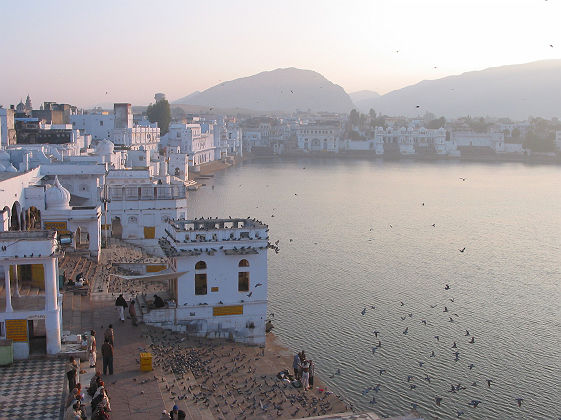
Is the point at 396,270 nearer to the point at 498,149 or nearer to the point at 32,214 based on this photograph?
the point at 32,214

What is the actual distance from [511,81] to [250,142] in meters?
89.4

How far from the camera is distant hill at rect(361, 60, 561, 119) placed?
107438 millimetres

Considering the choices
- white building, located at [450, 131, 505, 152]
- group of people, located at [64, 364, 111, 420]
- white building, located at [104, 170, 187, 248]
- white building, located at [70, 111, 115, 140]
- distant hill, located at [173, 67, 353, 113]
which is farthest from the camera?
distant hill, located at [173, 67, 353, 113]

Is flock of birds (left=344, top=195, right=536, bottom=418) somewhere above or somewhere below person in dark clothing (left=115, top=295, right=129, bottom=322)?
below

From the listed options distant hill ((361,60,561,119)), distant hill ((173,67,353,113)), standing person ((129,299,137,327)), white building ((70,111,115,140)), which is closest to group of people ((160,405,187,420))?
standing person ((129,299,137,327))

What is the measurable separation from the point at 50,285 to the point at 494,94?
121 meters

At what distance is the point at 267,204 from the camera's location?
1998 cm

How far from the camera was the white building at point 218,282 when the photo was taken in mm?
6949

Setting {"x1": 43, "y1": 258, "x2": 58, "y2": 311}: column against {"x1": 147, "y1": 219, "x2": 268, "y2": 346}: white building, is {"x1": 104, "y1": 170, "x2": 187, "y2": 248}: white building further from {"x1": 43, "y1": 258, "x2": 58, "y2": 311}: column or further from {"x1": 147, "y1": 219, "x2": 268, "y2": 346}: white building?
{"x1": 43, "y1": 258, "x2": 58, "y2": 311}: column

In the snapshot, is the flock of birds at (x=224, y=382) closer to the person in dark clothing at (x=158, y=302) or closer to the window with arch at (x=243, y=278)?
the person in dark clothing at (x=158, y=302)

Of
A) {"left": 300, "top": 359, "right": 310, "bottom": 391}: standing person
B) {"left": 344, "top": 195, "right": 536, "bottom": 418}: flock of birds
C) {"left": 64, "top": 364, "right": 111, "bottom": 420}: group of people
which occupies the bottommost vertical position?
{"left": 344, "top": 195, "right": 536, "bottom": 418}: flock of birds

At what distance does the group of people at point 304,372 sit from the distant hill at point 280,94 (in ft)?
364

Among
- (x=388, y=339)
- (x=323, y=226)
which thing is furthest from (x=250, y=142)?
(x=388, y=339)

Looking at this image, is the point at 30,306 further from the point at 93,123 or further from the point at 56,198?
the point at 93,123
